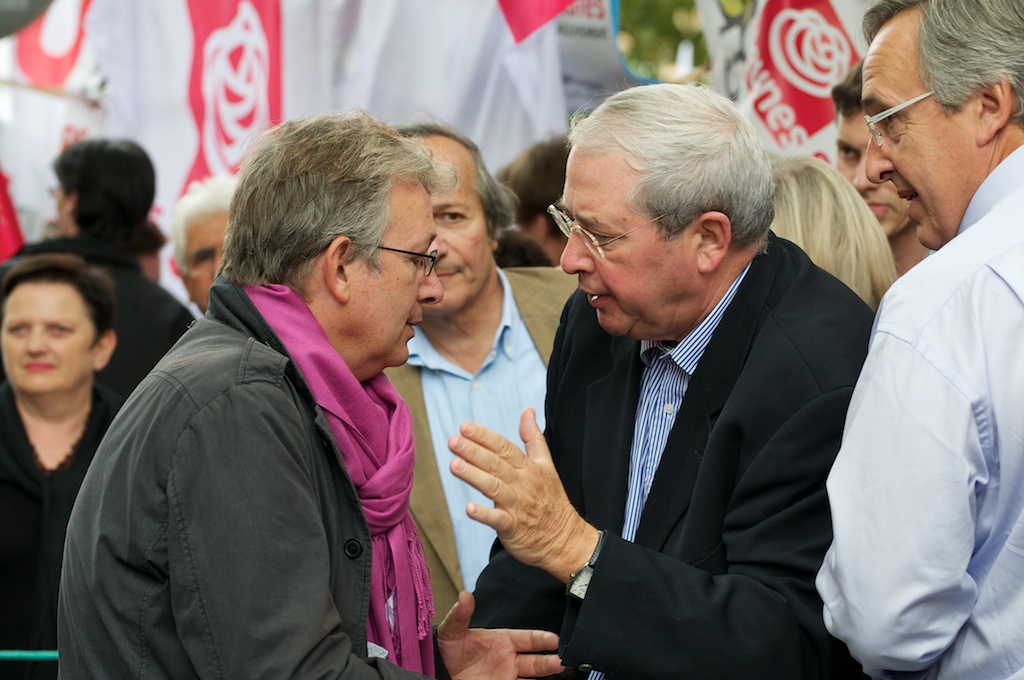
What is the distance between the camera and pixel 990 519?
209 cm

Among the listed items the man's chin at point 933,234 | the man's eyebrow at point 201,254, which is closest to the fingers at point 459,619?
the man's chin at point 933,234

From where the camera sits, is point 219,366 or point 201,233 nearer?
point 219,366

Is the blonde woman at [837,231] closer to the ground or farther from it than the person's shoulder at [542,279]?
farther from it

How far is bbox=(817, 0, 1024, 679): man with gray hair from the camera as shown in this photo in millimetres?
2006

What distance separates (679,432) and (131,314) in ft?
10.6

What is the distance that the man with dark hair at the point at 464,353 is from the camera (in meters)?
3.65

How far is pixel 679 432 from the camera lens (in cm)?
273

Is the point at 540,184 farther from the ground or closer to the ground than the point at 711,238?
closer to the ground

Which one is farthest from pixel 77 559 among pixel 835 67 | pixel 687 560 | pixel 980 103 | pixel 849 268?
→ pixel 835 67

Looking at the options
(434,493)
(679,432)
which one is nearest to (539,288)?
(434,493)

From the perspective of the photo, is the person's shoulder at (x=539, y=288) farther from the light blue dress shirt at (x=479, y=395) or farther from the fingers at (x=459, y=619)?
the fingers at (x=459, y=619)

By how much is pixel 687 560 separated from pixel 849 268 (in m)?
1.27

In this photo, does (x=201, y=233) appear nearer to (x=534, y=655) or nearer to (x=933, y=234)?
(x=534, y=655)

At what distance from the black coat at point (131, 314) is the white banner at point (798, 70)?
2.65m
